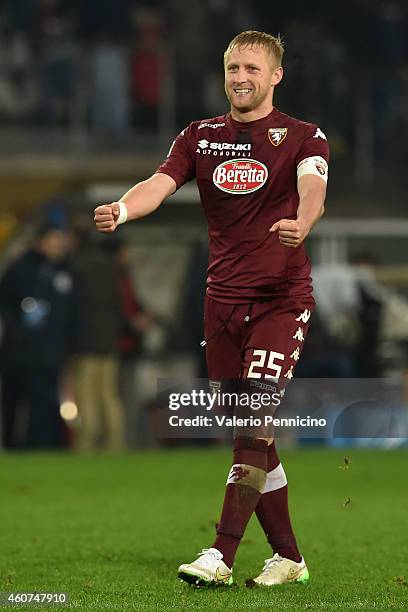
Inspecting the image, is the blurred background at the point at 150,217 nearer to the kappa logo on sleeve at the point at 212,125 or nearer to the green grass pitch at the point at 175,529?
the green grass pitch at the point at 175,529

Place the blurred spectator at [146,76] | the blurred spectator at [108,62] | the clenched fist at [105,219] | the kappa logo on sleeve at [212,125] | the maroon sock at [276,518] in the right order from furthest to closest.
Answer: the blurred spectator at [146,76], the blurred spectator at [108,62], the maroon sock at [276,518], the kappa logo on sleeve at [212,125], the clenched fist at [105,219]

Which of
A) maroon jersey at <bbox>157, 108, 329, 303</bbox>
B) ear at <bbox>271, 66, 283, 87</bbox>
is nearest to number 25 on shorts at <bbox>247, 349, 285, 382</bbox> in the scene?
maroon jersey at <bbox>157, 108, 329, 303</bbox>

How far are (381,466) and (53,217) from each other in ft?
13.9

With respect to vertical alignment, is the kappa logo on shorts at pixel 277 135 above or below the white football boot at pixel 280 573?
above

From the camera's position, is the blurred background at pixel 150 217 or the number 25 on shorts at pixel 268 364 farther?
the blurred background at pixel 150 217

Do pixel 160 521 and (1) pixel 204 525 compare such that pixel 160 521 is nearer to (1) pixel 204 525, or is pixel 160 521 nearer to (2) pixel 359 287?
(1) pixel 204 525

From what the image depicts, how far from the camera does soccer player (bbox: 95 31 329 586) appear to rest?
6.71m

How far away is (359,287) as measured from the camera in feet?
54.9

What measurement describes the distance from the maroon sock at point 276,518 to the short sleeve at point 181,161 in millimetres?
1224

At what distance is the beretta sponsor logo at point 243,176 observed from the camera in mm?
6785

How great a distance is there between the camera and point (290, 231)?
6242 mm

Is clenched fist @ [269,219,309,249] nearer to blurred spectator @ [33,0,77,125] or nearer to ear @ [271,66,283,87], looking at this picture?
ear @ [271,66,283,87]

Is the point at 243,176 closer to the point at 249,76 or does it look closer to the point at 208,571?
the point at 249,76

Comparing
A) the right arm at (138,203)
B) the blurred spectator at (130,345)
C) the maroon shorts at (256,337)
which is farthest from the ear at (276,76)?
the blurred spectator at (130,345)
